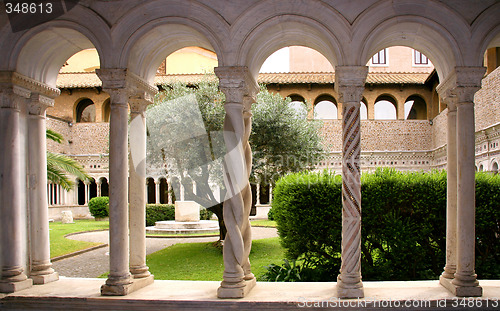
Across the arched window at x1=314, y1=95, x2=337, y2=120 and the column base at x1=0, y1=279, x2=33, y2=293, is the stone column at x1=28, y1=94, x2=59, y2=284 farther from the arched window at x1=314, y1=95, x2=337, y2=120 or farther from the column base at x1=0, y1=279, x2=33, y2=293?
the arched window at x1=314, y1=95, x2=337, y2=120

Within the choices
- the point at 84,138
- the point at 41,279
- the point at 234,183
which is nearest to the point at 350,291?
the point at 234,183

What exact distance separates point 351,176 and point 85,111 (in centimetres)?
3301

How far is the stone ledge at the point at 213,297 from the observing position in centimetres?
561

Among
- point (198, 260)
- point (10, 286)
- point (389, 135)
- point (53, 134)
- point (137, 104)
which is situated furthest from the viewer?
point (389, 135)

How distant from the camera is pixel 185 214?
67.6 feet

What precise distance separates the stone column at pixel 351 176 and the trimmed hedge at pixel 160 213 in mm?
18691

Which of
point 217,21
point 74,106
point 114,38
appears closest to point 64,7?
point 114,38

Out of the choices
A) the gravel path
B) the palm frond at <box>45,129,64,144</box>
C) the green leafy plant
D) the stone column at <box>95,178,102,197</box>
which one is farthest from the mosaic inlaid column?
the stone column at <box>95,178,102,197</box>

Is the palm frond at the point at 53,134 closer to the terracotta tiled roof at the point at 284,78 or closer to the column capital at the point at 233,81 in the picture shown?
the column capital at the point at 233,81

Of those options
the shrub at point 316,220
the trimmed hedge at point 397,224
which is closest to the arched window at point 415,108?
the trimmed hedge at point 397,224

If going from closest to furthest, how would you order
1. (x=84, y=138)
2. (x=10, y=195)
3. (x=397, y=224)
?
(x=10, y=195) < (x=397, y=224) < (x=84, y=138)

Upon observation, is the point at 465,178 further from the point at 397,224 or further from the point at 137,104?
the point at 137,104

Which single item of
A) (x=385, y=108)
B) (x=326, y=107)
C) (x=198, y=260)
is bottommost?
(x=198, y=260)

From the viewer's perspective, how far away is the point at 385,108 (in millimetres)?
32156
